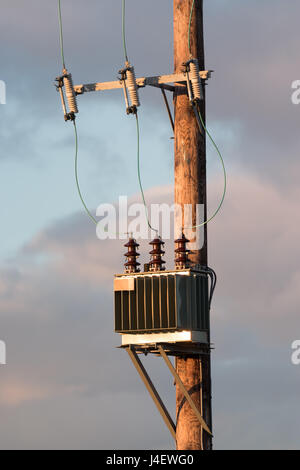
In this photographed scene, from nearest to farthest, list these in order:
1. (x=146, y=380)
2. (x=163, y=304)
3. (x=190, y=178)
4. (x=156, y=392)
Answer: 1. (x=163, y=304)
2. (x=146, y=380)
3. (x=156, y=392)
4. (x=190, y=178)

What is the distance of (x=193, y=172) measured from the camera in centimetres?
4075

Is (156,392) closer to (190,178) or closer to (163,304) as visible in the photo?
(163,304)

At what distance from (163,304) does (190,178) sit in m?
2.99

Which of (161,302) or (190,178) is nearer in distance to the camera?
(161,302)

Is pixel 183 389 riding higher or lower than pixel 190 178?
lower

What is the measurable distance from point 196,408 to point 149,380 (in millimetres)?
1223

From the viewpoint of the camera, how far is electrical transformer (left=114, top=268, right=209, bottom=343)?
39.6 meters

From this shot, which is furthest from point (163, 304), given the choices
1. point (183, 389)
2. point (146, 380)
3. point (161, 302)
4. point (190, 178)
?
point (190, 178)

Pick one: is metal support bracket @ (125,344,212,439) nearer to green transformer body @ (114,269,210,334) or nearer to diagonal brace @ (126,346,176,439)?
diagonal brace @ (126,346,176,439)

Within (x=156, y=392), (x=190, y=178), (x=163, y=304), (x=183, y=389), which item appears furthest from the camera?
(x=190, y=178)

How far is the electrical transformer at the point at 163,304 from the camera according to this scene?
130ft

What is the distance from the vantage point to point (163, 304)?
1565 inches
